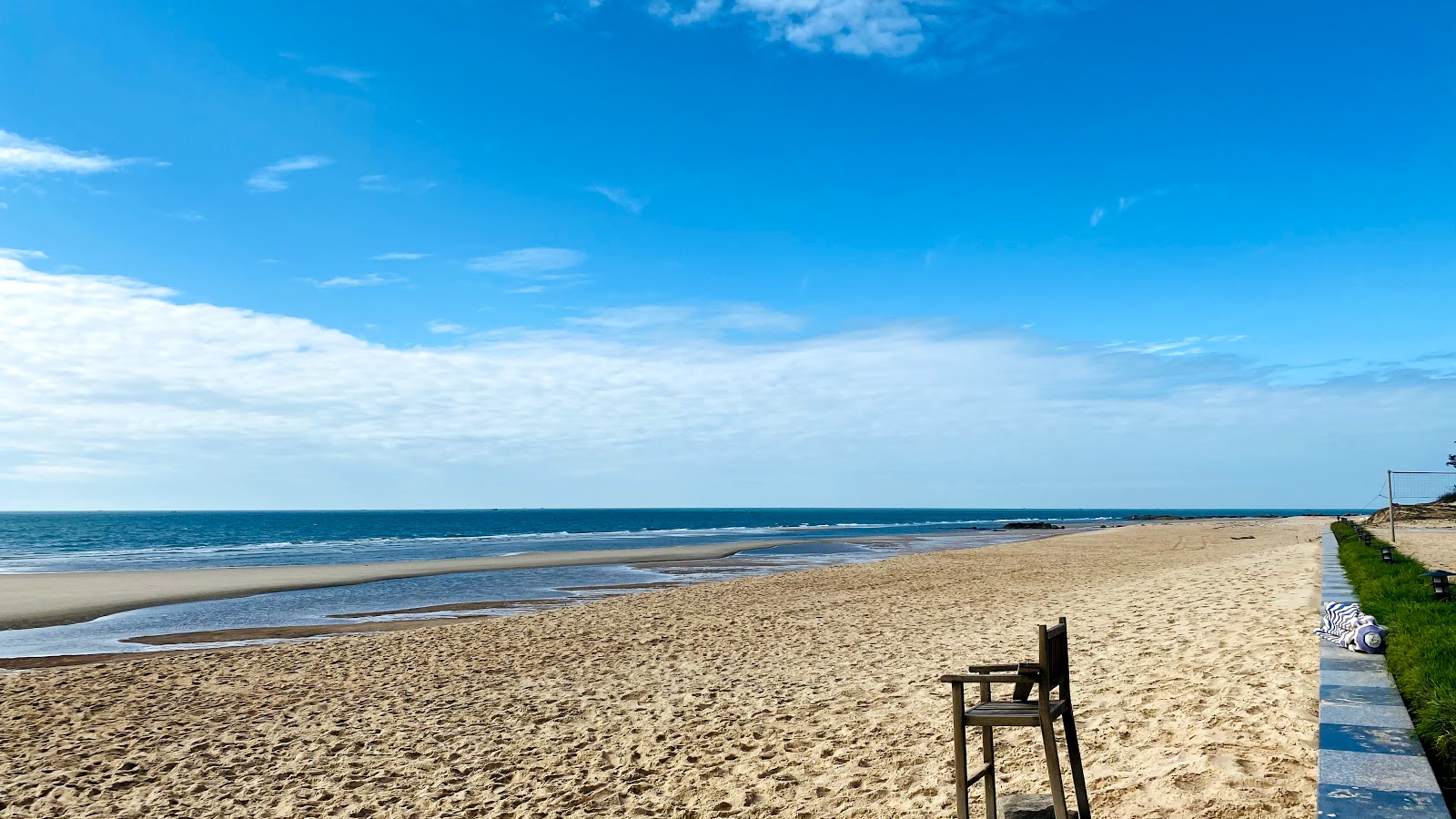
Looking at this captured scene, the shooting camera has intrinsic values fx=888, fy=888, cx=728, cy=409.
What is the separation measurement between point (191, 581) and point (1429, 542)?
125 ft

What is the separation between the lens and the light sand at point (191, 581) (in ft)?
69.1

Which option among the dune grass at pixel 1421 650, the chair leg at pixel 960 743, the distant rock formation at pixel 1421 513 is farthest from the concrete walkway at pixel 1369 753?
the distant rock formation at pixel 1421 513

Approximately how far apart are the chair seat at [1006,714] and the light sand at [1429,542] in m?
16.1

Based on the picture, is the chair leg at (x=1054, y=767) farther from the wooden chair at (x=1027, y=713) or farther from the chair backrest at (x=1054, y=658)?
the chair backrest at (x=1054, y=658)

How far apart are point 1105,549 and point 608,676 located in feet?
102

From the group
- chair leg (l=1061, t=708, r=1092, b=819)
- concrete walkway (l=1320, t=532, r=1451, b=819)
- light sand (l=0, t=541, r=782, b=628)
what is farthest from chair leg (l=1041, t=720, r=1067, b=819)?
light sand (l=0, t=541, r=782, b=628)

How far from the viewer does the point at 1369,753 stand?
4645mm

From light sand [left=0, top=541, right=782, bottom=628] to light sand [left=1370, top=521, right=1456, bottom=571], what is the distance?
77.9 ft

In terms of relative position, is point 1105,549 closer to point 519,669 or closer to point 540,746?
point 519,669

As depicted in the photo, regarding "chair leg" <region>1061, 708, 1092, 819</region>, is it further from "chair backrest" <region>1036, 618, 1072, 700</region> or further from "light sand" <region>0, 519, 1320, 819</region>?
"light sand" <region>0, 519, 1320, 819</region>

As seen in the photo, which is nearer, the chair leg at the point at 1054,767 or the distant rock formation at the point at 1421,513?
the chair leg at the point at 1054,767

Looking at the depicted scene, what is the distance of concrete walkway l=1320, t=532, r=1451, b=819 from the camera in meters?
3.92

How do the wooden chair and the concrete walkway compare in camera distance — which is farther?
the wooden chair

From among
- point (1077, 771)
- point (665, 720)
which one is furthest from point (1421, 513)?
point (1077, 771)
